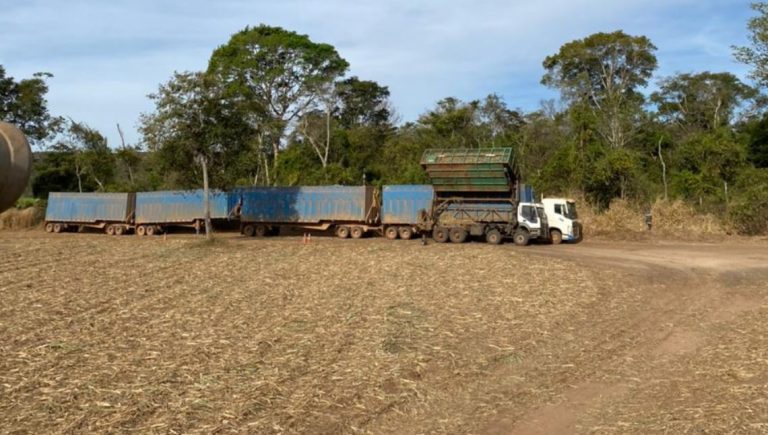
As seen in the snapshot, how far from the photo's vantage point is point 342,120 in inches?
2158

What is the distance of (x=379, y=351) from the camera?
7.86 meters

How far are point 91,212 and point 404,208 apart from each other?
61.5 ft

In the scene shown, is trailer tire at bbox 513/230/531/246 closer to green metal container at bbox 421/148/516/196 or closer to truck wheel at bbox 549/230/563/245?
truck wheel at bbox 549/230/563/245

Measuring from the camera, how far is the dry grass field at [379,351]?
5680 mm

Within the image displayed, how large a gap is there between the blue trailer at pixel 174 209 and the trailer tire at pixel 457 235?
12292mm

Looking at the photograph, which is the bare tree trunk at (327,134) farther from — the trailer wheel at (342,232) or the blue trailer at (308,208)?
the trailer wheel at (342,232)

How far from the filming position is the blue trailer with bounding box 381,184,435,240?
2852 cm

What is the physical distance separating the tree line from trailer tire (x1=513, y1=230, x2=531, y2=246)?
22.8 feet

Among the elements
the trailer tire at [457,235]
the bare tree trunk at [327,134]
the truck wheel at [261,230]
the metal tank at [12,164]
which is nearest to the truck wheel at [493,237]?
the trailer tire at [457,235]

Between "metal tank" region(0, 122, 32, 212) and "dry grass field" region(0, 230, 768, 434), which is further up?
"metal tank" region(0, 122, 32, 212)

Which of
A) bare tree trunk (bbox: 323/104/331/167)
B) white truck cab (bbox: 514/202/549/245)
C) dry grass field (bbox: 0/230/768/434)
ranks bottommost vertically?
dry grass field (bbox: 0/230/768/434)

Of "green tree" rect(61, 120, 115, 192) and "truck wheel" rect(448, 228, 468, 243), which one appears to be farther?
"green tree" rect(61, 120, 115, 192)

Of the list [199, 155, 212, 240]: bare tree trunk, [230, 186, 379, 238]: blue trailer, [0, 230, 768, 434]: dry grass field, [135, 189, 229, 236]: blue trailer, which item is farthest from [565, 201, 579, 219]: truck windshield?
[135, 189, 229, 236]: blue trailer

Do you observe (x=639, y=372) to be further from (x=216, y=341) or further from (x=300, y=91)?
(x=300, y=91)
